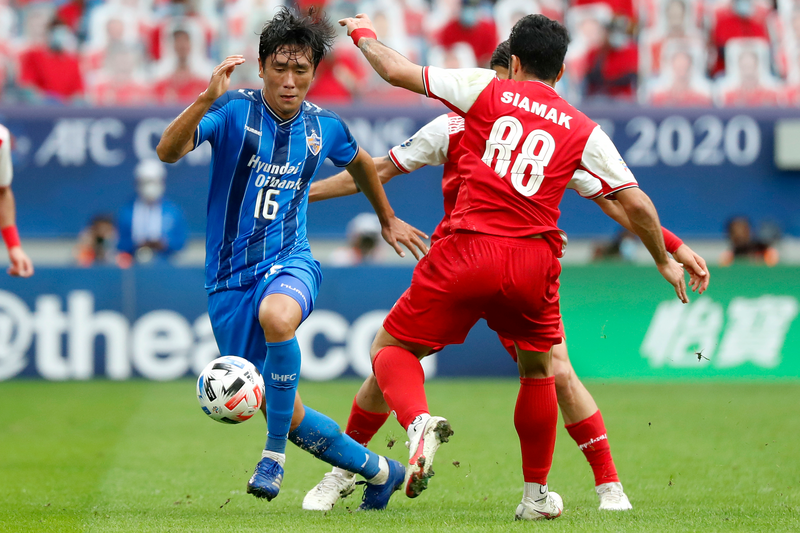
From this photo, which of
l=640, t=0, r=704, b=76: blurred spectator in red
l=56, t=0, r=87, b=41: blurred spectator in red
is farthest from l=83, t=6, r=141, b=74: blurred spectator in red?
l=640, t=0, r=704, b=76: blurred spectator in red

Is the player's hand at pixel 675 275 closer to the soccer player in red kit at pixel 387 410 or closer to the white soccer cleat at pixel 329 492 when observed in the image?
the soccer player in red kit at pixel 387 410

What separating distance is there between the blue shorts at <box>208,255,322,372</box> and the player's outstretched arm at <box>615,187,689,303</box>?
61.6 inches

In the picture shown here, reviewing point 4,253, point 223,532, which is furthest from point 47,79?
point 223,532

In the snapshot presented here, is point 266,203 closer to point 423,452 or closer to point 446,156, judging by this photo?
point 446,156

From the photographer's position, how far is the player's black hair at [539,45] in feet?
15.4

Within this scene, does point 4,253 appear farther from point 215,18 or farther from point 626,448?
point 626,448

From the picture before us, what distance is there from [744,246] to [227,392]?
364 inches

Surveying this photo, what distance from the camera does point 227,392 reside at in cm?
483

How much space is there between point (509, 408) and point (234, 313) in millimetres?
4935

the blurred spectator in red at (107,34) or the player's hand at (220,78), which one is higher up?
the player's hand at (220,78)

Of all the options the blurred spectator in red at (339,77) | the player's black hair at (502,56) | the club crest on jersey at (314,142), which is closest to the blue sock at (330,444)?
the club crest on jersey at (314,142)

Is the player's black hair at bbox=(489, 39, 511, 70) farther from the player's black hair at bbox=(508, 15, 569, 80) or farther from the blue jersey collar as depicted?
the blue jersey collar

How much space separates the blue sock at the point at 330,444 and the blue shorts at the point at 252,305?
1.40 feet

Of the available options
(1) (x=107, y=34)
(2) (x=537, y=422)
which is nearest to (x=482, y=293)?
(2) (x=537, y=422)
